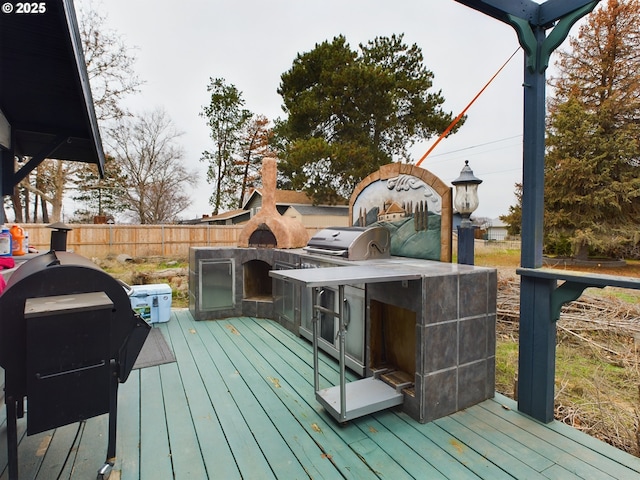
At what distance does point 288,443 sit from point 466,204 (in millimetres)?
2687

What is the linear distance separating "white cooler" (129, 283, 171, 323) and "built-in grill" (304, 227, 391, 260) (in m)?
2.44

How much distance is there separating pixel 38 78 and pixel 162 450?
114 inches

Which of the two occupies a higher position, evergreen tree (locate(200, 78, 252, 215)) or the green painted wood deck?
evergreen tree (locate(200, 78, 252, 215))

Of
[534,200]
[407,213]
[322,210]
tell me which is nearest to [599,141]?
[322,210]

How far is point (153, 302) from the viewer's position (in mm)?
4773

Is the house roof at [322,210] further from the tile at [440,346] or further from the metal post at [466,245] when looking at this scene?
the tile at [440,346]

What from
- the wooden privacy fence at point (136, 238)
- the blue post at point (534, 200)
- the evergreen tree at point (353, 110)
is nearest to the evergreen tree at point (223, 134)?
the wooden privacy fence at point (136, 238)

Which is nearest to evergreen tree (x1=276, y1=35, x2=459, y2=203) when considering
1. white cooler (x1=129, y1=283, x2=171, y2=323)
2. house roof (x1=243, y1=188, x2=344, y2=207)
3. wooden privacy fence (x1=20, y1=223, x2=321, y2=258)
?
wooden privacy fence (x1=20, y1=223, x2=321, y2=258)

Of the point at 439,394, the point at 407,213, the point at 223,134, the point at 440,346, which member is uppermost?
the point at 223,134

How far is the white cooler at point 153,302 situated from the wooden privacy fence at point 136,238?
25.0 ft

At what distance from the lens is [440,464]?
189cm

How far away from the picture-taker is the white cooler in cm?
471

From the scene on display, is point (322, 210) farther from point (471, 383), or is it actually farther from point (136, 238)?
point (471, 383)

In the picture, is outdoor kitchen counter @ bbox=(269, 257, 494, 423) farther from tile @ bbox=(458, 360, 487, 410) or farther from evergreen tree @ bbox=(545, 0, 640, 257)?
evergreen tree @ bbox=(545, 0, 640, 257)
